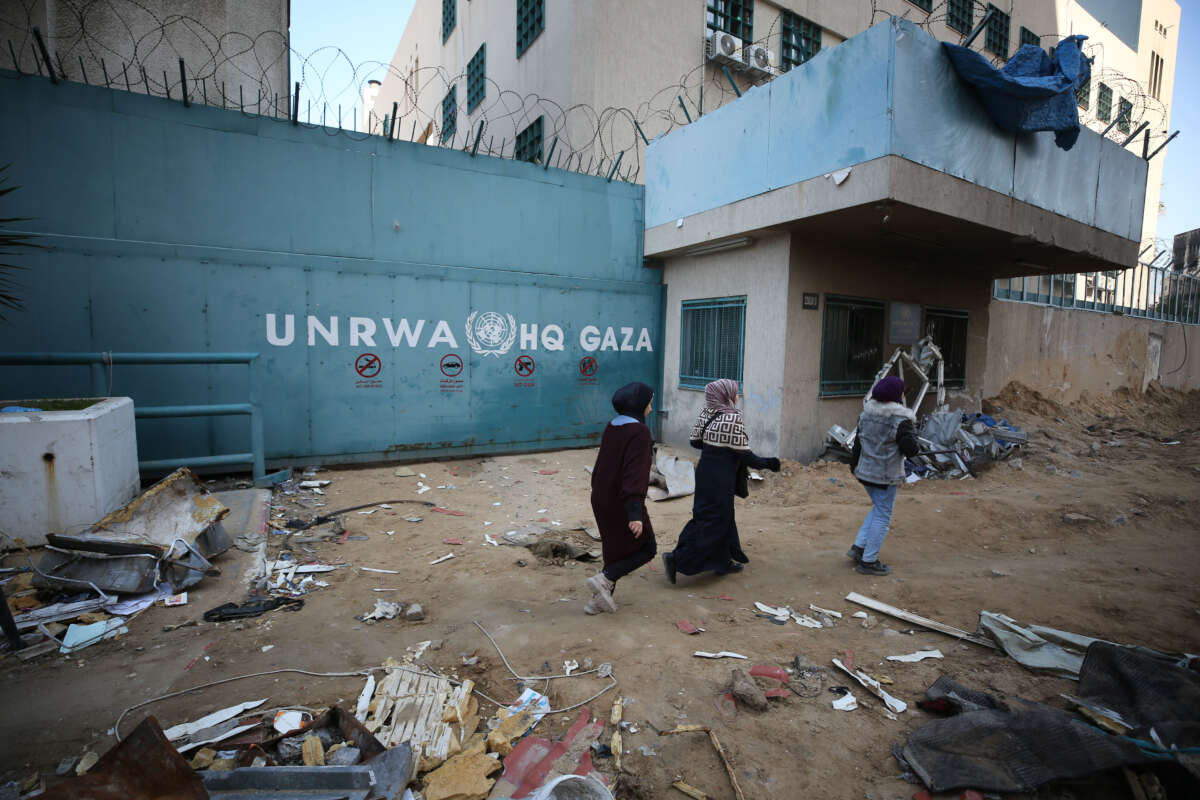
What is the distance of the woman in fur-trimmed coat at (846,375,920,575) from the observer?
414 centimetres

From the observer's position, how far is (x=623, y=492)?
11.2ft

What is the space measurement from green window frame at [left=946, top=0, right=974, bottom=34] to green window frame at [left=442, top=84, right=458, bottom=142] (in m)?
13.2

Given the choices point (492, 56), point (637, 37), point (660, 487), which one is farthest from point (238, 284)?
point (492, 56)

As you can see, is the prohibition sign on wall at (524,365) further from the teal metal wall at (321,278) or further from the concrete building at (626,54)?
the concrete building at (626,54)

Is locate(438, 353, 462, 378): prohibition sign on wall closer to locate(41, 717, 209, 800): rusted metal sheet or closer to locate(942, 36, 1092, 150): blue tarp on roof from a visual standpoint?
locate(41, 717, 209, 800): rusted metal sheet

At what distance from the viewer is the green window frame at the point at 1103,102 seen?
18594 mm

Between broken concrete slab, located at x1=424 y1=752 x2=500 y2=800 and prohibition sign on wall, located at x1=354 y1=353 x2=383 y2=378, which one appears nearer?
broken concrete slab, located at x1=424 y1=752 x2=500 y2=800

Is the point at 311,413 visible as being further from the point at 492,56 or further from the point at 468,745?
the point at 492,56

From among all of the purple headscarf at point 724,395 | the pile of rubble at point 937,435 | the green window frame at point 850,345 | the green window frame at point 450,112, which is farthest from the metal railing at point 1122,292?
the green window frame at point 450,112

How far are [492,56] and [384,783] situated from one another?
15.0 meters

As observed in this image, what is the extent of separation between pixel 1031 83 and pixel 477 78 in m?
12.1

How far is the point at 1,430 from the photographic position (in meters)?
3.62

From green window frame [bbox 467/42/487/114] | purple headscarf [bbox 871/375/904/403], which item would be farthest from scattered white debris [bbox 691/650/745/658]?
green window frame [bbox 467/42/487/114]

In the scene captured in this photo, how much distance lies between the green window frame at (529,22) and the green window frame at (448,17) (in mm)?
4740
